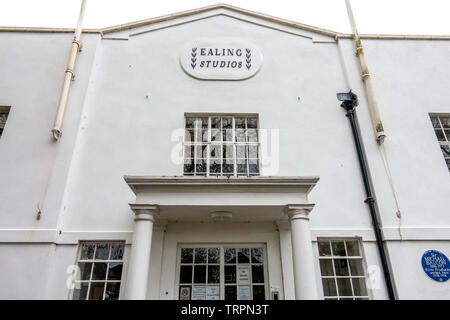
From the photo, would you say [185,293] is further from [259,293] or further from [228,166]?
[228,166]

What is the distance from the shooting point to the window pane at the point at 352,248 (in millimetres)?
6471

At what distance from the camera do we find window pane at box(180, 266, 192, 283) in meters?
6.29

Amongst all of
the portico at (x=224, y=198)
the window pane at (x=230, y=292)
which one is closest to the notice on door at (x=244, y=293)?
the window pane at (x=230, y=292)

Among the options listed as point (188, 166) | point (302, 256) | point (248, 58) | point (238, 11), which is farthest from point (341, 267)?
point (238, 11)

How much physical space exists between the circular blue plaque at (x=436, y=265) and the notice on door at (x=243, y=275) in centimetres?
367

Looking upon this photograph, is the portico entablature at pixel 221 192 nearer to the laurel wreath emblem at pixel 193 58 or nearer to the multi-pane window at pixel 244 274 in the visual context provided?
the multi-pane window at pixel 244 274

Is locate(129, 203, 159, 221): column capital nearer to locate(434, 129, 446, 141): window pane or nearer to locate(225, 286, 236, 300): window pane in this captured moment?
locate(225, 286, 236, 300): window pane

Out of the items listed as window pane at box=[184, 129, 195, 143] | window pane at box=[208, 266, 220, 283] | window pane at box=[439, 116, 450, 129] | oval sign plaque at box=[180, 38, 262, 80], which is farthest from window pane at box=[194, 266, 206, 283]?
window pane at box=[439, 116, 450, 129]

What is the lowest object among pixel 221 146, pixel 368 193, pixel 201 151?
pixel 368 193

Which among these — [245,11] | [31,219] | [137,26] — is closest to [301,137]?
[245,11]

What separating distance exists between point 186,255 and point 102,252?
1.80m

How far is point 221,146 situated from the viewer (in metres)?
7.56

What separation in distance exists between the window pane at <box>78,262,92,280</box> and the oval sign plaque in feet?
→ 17.5

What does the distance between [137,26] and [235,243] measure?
6.88 m
